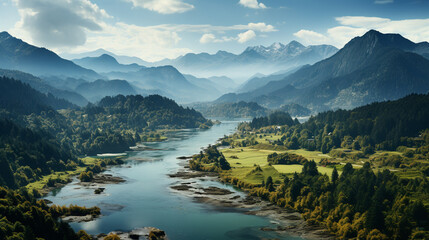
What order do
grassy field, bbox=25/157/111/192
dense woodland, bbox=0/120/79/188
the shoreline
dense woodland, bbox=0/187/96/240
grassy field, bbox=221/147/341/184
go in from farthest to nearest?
grassy field, bbox=221/147/341/184
dense woodland, bbox=0/120/79/188
grassy field, bbox=25/157/111/192
the shoreline
dense woodland, bbox=0/187/96/240

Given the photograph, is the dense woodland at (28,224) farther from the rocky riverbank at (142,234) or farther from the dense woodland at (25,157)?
the dense woodland at (25,157)

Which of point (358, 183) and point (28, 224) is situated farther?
point (358, 183)

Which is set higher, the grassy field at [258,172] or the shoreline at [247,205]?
the grassy field at [258,172]

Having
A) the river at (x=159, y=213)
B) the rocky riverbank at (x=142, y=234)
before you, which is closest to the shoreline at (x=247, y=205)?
the river at (x=159, y=213)

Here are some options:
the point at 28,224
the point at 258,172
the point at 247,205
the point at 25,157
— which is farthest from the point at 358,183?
the point at 25,157

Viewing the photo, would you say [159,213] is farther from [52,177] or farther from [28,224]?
[52,177]

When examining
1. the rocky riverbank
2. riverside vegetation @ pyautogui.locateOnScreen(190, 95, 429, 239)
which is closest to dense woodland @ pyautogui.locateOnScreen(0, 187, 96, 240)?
the rocky riverbank

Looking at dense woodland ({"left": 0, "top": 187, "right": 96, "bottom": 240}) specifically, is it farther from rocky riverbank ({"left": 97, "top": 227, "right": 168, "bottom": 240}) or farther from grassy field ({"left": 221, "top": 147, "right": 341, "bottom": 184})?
grassy field ({"left": 221, "top": 147, "right": 341, "bottom": 184})

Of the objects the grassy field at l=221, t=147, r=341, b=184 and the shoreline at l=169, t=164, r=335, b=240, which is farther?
the grassy field at l=221, t=147, r=341, b=184
